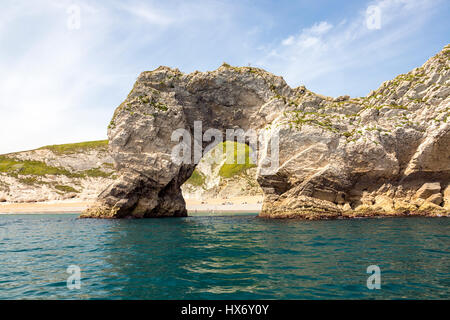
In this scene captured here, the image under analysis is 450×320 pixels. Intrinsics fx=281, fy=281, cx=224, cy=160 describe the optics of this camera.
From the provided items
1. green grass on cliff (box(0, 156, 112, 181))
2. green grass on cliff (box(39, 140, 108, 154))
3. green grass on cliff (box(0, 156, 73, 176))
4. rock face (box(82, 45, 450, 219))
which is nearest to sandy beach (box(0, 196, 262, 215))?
green grass on cliff (box(0, 156, 112, 181))

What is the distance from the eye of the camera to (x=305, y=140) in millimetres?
33375

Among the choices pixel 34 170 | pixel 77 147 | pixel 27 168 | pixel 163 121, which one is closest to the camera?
pixel 163 121

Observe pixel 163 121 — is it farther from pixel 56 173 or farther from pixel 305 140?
pixel 56 173

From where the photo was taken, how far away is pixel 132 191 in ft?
132

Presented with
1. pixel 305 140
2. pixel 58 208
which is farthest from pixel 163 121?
pixel 58 208

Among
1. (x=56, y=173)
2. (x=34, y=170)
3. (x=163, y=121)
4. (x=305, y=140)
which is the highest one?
(x=163, y=121)

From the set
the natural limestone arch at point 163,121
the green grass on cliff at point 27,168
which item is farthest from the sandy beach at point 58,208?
the natural limestone arch at point 163,121

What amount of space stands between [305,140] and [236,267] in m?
24.8

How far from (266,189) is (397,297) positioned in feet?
92.5

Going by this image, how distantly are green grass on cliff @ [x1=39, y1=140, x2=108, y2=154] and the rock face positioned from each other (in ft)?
251

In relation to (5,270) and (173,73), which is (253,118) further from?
(5,270)

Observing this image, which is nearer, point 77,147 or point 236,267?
point 236,267

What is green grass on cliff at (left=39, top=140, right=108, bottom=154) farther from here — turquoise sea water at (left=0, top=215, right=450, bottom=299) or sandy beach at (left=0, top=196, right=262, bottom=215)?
turquoise sea water at (left=0, top=215, right=450, bottom=299)

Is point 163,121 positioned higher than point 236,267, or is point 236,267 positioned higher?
point 163,121
